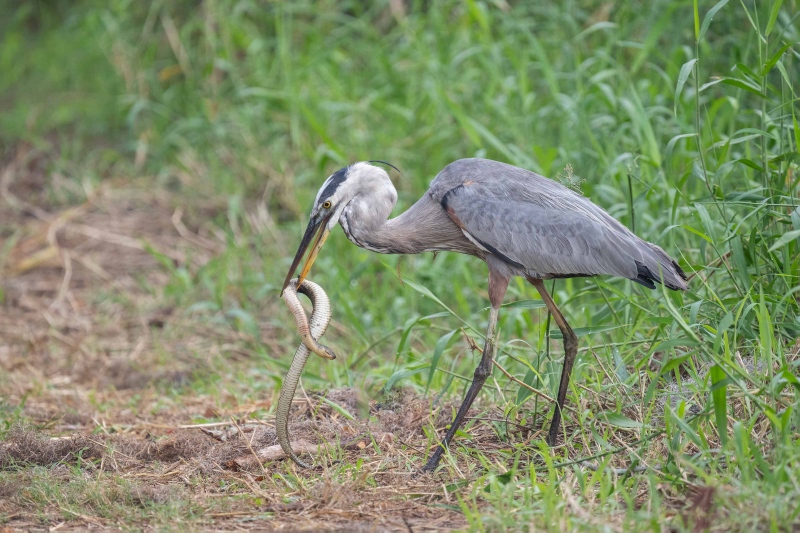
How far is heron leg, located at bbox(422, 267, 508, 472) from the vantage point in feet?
13.0

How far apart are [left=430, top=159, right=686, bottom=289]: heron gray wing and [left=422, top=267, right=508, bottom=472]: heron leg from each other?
0.42ft

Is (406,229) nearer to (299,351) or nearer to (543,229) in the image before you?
(543,229)

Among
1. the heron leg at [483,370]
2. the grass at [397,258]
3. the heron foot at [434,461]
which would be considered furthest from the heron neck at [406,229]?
the heron foot at [434,461]

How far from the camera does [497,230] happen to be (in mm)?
4297

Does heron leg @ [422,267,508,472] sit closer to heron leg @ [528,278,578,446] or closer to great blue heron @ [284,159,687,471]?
great blue heron @ [284,159,687,471]

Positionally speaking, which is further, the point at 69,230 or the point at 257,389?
the point at 69,230

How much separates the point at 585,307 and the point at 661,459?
5.05ft

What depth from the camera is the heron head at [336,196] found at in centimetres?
442

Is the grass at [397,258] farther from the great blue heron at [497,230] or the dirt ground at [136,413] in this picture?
the great blue heron at [497,230]

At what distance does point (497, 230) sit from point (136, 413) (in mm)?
2322

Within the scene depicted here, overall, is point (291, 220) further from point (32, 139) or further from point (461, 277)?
point (32, 139)

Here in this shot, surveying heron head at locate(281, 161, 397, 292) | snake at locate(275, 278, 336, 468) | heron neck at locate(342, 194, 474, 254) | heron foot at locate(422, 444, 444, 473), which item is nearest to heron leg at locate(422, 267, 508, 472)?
heron foot at locate(422, 444, 444, 473)

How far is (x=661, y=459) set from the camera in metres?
3.55

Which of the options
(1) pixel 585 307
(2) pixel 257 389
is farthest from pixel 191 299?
(1) pixel 585 307
